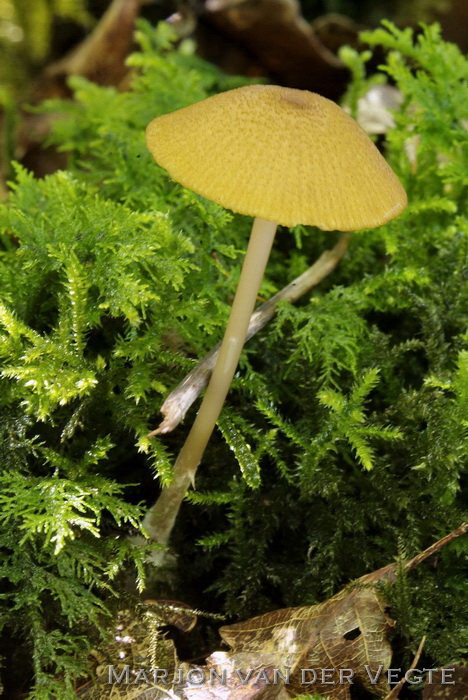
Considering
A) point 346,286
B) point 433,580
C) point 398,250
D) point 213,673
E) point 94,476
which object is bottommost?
point 213,673

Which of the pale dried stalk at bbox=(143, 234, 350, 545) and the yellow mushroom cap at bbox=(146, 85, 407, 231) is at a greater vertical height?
the yellow mushroom cap at bbox=(146, 85, 407, 231)

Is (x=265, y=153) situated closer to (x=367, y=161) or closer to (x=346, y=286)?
(x=367, y=161)

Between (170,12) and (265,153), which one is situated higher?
(265,153)

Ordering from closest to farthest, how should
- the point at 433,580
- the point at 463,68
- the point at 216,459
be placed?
the point at 433,580, the point at 216,459, the point at 463,68

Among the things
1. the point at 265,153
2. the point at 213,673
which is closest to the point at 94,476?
the point at 213,673

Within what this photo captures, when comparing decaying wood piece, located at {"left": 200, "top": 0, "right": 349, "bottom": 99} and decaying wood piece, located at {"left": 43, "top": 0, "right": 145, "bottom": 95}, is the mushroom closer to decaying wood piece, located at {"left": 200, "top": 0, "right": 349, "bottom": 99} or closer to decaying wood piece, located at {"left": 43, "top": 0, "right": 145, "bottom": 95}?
decaying wood piece, located at {"left": 200, "top": 0, "right": 349, "bottom": 99}

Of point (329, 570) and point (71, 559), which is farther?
point (329, 570)

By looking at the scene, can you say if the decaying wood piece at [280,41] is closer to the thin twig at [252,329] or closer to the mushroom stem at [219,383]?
the thin twig at [252,329]

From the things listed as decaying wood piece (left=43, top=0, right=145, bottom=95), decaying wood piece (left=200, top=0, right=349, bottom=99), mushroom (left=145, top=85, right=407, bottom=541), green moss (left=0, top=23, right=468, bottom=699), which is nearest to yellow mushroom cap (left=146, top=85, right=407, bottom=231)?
mushroom (left=145, top=85, right=407, bottom=541)
